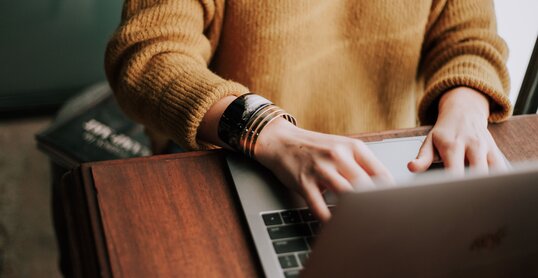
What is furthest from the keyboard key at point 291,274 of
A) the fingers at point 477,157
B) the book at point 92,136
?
the book at point 92,136

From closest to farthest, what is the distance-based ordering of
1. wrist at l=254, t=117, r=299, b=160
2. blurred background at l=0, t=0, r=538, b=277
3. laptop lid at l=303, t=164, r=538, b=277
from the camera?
laptop lid at l=303, t=164, r=538, b=277 → wrist at l=254, t=117, r=299, b=160 → blurred background at l=0, t=0, r=538, b=277

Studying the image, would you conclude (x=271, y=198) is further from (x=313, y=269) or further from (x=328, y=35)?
Answer: (x=328, y=35)

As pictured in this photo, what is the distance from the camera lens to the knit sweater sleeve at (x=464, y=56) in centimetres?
75

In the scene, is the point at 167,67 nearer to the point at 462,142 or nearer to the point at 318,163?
the point at 318,163

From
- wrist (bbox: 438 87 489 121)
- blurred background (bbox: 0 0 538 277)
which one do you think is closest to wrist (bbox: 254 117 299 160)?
wrist (bbox: 438 87 489 121)

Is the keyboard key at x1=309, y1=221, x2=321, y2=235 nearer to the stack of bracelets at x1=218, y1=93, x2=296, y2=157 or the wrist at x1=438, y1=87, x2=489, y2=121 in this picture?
the stack of bracelets at x1=218, y1=93, x2=296, y2=157

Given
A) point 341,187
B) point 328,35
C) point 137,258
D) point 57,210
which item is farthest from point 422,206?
point 57,210

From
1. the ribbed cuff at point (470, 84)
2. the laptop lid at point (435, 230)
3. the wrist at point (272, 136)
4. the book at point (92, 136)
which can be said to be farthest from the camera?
the book at point (92, 136)

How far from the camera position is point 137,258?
1.61 ft

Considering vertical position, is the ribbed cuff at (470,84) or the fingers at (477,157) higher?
the ribbed cuff at (470,84)

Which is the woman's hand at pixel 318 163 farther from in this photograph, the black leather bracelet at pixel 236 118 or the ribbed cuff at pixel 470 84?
the ribbed cuff at pixel 470 84

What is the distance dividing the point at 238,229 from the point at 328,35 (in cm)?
46

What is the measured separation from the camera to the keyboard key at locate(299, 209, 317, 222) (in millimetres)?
549

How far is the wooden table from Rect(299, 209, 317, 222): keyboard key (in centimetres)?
6
